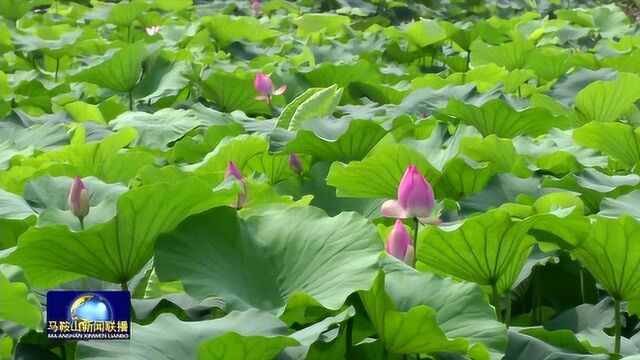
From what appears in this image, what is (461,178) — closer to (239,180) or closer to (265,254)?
(239,180)

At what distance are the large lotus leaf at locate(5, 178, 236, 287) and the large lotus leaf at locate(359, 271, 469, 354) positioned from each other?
0.22 m

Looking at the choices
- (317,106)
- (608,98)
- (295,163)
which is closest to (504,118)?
(608,98)

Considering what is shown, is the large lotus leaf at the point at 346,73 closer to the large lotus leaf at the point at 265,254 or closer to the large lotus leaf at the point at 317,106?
the large lotus leaf at the point at 317,106

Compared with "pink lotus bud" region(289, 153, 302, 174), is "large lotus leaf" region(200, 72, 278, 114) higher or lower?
lower

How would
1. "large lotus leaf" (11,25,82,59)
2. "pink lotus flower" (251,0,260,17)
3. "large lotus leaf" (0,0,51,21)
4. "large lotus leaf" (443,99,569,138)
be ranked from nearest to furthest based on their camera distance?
"large lotus leaf" (443,99,569,138), "large lotus leaf" (11,25,82,59), "large lotus leaf" (0,0,51,21), "pink lotus flower" (251,0,260,17)

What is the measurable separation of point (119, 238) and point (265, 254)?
0.15 m

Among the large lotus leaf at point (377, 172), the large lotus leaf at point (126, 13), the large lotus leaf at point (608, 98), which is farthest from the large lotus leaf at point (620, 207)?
the large lotus leaf at point (126, 13)

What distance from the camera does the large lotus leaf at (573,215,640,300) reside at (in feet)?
3.51

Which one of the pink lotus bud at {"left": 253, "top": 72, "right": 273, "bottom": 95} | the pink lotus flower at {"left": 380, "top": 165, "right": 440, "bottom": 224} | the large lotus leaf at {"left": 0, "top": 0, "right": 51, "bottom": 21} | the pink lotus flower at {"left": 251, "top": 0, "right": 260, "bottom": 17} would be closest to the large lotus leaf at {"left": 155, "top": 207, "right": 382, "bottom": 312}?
the pink lotus flower at {"left": 380, "top": 165, "right": 440, "bottom": 224}

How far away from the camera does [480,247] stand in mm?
1099

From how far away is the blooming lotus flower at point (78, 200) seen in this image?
115cm

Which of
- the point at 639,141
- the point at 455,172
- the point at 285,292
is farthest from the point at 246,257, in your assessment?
the point at 639,141

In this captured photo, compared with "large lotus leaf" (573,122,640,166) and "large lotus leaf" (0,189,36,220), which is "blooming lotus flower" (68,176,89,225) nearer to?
"large lotus leaf" (0,189,36,220)

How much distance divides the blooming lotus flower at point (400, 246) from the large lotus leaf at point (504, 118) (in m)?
0.78
